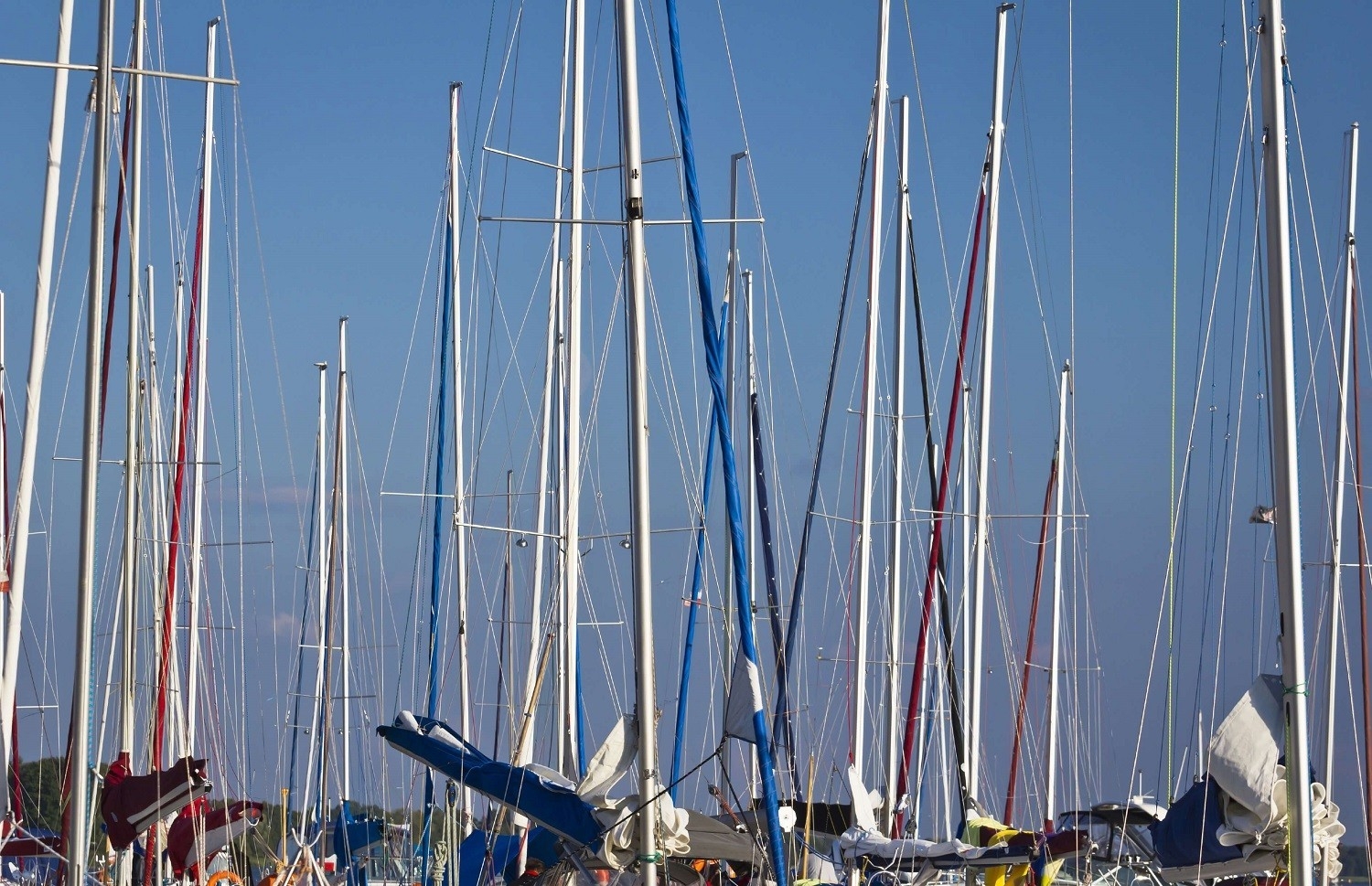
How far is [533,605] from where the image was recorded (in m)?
26.0

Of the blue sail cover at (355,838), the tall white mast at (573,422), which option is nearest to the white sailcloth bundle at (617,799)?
the tall white mast at (573,422)

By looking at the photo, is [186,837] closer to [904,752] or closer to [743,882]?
[743,882]

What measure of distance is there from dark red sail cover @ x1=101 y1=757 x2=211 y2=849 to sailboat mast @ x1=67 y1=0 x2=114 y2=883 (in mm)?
4025

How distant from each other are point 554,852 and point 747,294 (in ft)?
41.6

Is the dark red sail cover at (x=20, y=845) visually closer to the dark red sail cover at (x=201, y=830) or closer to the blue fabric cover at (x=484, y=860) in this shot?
the dark red sail cover at (x=201, y=830)

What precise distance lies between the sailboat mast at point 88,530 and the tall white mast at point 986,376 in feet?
41.9

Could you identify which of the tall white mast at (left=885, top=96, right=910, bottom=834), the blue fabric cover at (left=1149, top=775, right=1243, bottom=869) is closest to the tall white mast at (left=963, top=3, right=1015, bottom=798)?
the tall white mast at (left=885, top=96, right=910, bottom=834)

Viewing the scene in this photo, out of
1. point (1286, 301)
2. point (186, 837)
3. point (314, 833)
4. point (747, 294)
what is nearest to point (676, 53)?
point (1286, 301)

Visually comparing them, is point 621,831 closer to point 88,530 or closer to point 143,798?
point 88,530

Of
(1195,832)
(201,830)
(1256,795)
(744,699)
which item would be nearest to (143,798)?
(201,830)

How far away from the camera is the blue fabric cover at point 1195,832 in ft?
42.8

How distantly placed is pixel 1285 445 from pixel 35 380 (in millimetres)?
10367

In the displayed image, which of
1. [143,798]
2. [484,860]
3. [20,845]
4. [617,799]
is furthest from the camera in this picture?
[484,860]

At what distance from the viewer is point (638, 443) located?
510 inches
